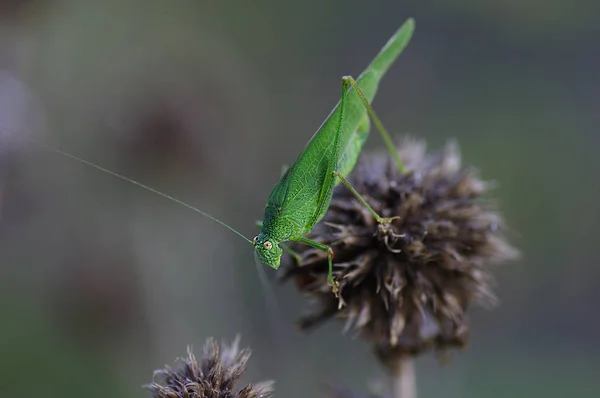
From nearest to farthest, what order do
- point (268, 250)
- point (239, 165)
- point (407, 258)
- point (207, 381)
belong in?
point (207, 381) → point (268, 250) → point (407, 258) → point (239, 165)

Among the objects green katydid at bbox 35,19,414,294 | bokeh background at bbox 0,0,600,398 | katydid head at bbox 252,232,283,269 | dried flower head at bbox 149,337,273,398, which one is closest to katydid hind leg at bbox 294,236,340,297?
green katydid at bbox 35,19,414,294

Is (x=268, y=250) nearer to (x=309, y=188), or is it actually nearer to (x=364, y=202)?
(x=309, y=188)

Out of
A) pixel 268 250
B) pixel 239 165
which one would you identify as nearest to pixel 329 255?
pixel 268 250

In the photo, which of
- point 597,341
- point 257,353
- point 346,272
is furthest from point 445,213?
point 597,341

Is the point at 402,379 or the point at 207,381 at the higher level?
the point at 402,379

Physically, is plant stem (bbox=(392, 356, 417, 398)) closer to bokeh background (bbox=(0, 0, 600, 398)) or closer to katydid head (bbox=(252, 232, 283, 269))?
bokeh background (bbox=(0, 0, 600, 398))

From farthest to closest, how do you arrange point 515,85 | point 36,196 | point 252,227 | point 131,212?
point 515,85
point 252,227
point 131,212
point 36,196

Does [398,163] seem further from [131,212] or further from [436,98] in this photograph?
[436,98]
